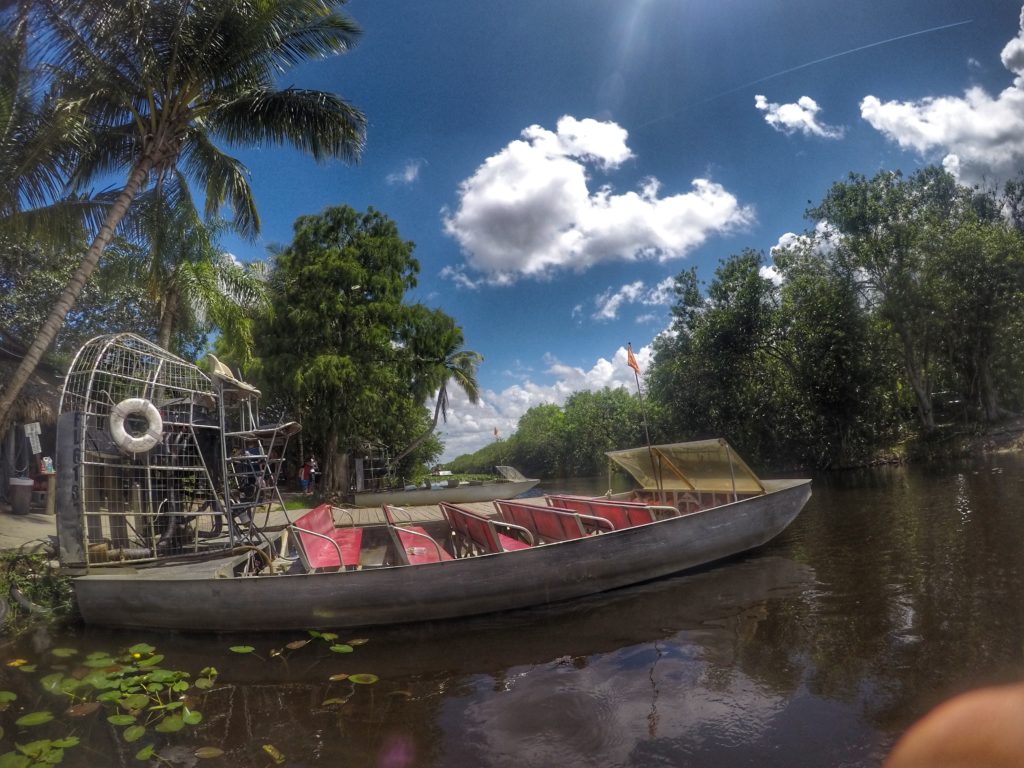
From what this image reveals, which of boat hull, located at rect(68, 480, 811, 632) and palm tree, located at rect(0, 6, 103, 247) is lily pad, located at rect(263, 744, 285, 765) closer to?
boat hull, located at rect(68, 480, 811, 632)

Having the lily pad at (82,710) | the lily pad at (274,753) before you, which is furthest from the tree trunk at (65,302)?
the lily pad at (274,753)

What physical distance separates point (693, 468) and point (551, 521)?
125 inches

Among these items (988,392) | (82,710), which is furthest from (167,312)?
(988,392)

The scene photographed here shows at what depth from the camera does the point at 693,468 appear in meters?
10.1

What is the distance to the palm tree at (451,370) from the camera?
23.5 metres

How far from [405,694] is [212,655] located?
A: 2.61 metres

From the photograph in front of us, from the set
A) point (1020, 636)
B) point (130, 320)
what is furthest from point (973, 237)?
point (130, 320)

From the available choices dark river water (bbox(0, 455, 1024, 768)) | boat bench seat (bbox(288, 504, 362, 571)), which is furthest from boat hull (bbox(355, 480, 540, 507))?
dark river water (bbox(0, 455, 1024, 768))

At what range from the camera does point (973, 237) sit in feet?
86.9

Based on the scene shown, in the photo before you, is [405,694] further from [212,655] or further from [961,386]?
[961,386]

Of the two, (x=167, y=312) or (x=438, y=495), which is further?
(x=438, y=495)

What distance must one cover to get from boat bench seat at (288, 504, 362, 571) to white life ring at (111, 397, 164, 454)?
2.03 m

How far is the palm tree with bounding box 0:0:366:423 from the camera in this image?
1000 cm

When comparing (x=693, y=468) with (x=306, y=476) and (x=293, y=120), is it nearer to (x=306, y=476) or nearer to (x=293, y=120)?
(x=293, y=120)
